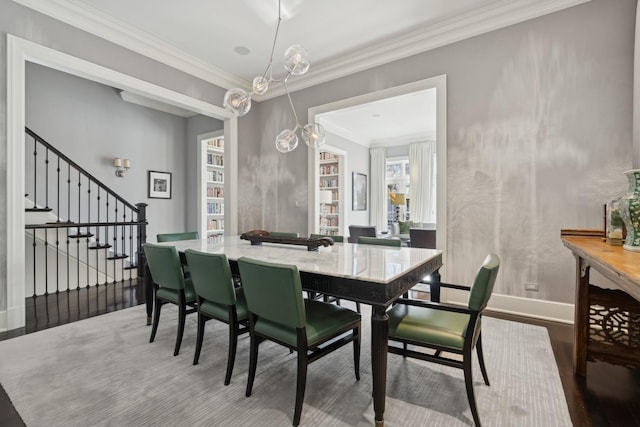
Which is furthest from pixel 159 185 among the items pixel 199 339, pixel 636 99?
pixel 636 99

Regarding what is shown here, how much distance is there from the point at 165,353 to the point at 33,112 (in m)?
4.62

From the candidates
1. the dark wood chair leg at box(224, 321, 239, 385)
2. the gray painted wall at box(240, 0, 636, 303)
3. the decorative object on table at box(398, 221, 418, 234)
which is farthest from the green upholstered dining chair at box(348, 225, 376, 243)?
the dark wood chair leg at box(224, 321, 239, 385)

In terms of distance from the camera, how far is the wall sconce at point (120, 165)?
17.7 feet

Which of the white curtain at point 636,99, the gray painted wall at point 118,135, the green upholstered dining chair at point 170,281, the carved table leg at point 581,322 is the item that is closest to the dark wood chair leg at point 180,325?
the green upholstered dining chair at point 170,281

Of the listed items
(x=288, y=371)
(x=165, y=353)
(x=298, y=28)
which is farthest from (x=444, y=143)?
(x=165, y=353)

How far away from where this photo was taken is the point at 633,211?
55.4 inches

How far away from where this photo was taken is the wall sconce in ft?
17.7

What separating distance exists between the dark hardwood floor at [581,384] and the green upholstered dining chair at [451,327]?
2.11ft

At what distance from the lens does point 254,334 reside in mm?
1793

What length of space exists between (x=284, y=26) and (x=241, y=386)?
3.49 m

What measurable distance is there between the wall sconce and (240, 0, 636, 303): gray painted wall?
16.4 ft

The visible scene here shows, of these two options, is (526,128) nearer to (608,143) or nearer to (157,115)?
(608,143)

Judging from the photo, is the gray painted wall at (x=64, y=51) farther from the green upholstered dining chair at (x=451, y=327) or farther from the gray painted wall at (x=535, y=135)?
the green upholstered dining chair at (x=451, y=327)

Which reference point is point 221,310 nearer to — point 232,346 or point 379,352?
point 232,346
